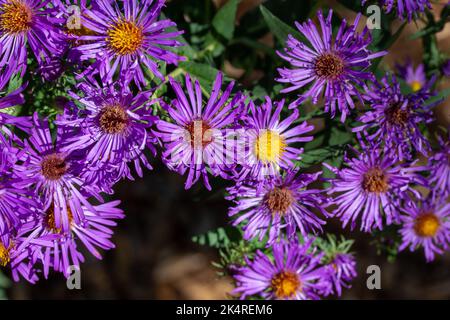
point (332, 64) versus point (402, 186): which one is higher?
point (332, 64)

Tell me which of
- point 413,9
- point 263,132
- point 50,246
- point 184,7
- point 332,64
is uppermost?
point 184,7

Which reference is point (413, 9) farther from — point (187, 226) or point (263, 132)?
point (187, 226)

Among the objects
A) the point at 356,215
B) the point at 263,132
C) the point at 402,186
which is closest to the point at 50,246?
the point at 263,132

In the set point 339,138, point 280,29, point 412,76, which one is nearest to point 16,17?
point 280,29

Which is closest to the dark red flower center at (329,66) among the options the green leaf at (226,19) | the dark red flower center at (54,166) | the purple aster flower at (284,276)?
the green leaf at (226,19)

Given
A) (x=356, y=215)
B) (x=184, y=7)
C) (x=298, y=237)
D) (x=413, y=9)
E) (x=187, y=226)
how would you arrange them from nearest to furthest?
(x=413, y=9), (x=356, y=215), (x=298, y=237), (x=184, y=7), (x=187, y=226)
